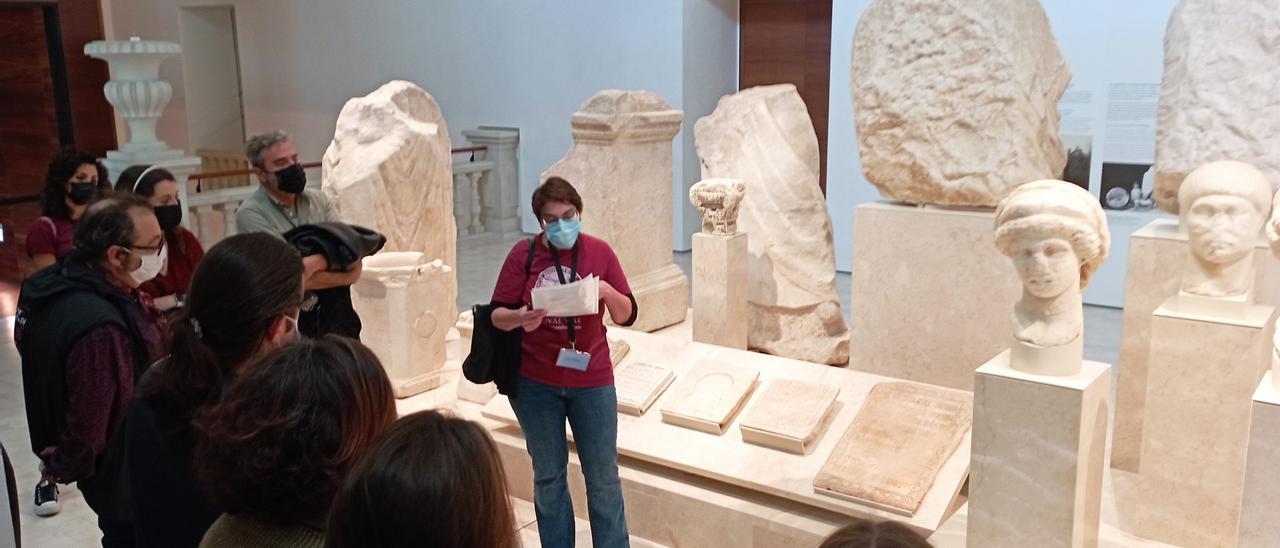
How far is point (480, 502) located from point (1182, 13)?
3.95 m

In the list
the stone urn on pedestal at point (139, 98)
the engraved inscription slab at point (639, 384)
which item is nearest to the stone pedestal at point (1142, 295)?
the engraved inscription slab at point (639, 384)

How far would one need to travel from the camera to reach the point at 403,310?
17.7 ft

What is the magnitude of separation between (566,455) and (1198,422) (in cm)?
220

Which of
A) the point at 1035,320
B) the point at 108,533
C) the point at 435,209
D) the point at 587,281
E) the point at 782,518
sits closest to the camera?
the point at 108,533

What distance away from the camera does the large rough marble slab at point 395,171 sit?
561cm

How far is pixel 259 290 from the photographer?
2.01 m

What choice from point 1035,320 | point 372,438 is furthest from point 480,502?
point 1035,320

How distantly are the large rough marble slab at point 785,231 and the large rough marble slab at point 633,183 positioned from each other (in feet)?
1.63

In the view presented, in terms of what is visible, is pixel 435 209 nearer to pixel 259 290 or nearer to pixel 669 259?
pixel 669 259

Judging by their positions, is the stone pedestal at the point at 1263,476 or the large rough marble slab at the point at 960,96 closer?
the stone pedestal at the point at 1263,476

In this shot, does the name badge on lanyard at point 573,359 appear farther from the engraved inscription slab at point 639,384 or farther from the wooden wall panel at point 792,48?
the wooden wall panel at point 792,48

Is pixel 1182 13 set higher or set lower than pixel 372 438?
higher

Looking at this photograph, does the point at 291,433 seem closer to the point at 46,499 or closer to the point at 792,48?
the point at 46,499

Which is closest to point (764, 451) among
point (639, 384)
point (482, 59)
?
point (639, 384)
